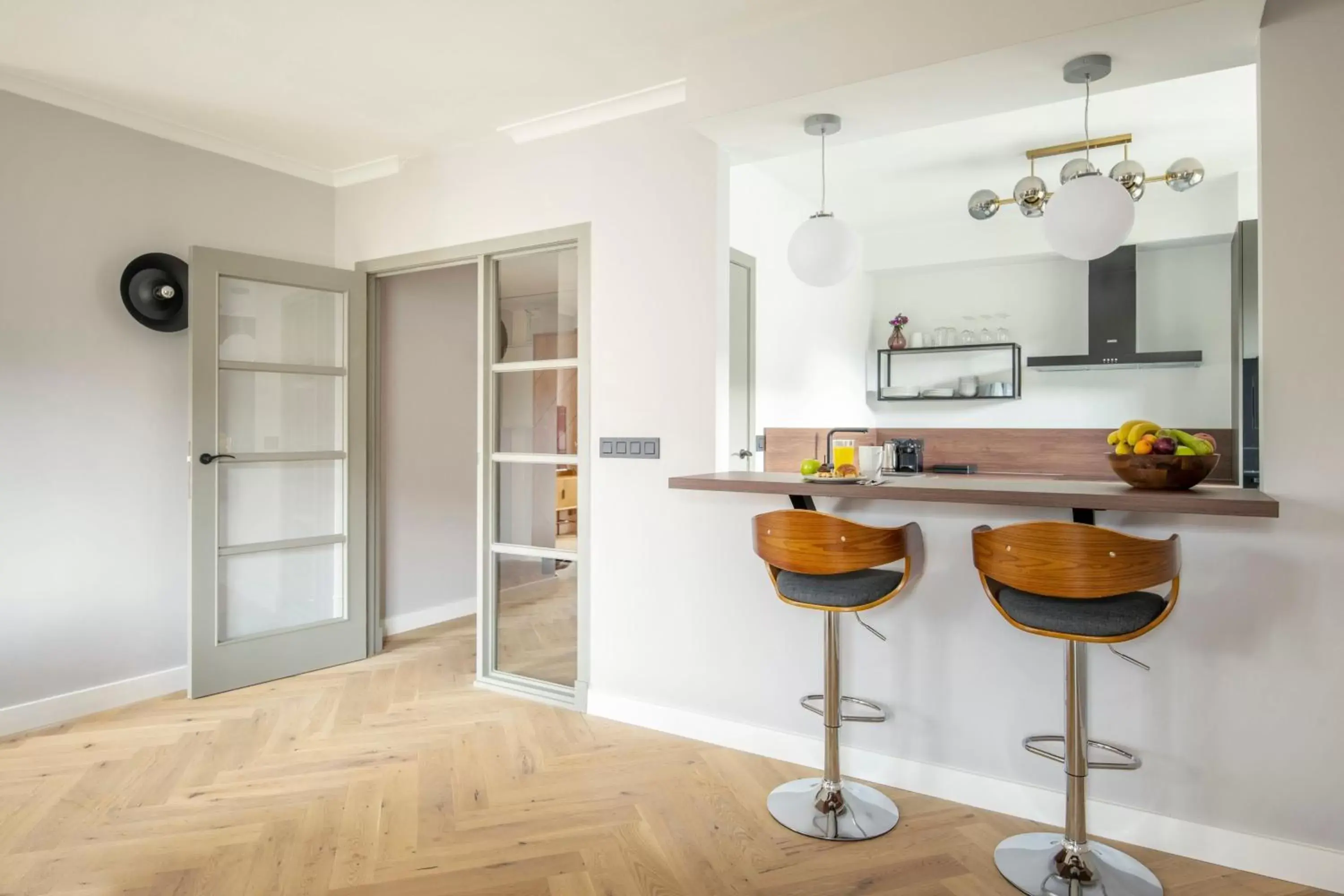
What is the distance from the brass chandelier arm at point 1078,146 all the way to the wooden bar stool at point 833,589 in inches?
105

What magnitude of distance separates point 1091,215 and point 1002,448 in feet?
11.8

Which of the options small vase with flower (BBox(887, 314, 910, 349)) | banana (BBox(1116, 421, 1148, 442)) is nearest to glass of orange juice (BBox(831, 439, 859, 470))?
banana (BBox(1116, 421, 1148, 442))

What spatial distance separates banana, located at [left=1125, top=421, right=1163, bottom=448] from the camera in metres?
2.14

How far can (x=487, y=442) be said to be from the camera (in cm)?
366

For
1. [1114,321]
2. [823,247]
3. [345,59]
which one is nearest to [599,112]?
[345,59]

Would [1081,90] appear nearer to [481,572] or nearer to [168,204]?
[481,572]

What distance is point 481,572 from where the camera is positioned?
366 cm

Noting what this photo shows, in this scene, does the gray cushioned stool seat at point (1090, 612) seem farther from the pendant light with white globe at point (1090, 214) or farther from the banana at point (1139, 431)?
the pendant light with white globe at point (1090, 214)

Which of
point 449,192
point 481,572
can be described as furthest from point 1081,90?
point 481,572

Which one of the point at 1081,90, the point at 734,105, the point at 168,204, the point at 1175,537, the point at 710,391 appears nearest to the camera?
the point at 1175,537

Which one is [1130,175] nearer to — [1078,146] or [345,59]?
[1078,146]

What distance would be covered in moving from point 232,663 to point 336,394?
1432mm

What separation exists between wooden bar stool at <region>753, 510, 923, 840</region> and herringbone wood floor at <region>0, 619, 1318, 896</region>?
8 centimetres

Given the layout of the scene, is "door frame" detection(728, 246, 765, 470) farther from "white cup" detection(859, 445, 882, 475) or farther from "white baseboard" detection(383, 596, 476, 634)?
"white baseboard" detection(383, 596, 476, 634)
